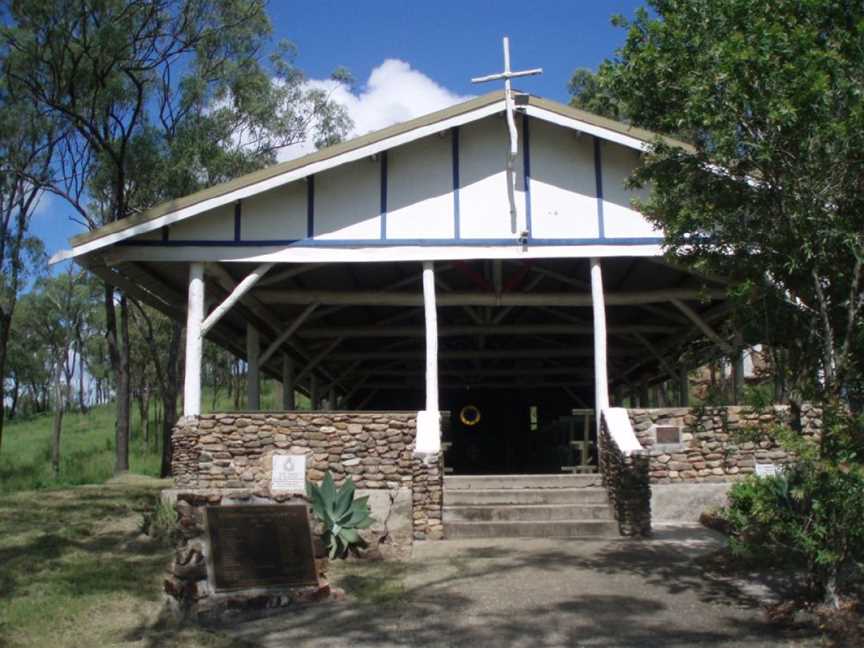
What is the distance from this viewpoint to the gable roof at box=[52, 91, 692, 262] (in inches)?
499

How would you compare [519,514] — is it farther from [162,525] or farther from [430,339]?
[162,525]

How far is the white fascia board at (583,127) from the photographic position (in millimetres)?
12883

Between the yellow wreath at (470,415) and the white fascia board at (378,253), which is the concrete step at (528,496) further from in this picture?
the yellow wreath at (470,415)

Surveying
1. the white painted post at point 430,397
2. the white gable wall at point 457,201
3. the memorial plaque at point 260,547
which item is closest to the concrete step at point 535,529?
the white painted post at point 430,397

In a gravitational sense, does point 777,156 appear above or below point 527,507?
above

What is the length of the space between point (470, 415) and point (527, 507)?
1406cm

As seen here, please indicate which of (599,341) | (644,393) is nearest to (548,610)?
(599,341)

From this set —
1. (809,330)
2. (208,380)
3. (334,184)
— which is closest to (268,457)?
(334,184)

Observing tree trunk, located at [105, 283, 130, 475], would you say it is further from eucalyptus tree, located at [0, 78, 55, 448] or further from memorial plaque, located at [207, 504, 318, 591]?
memorial plaque, located at [207, 504, 318, 591]

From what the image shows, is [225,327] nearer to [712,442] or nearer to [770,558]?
[712,442]

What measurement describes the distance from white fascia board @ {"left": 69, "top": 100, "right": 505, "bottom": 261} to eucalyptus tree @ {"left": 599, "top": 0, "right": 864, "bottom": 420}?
5326 mm

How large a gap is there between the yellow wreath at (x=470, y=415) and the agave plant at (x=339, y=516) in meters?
15.3

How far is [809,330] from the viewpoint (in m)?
7.32

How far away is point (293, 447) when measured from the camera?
40.9ft
